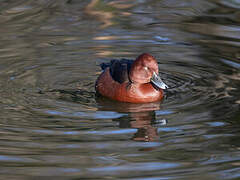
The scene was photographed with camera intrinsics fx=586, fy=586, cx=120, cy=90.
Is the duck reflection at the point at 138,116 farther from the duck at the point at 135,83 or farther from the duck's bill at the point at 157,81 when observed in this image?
the duck's bill at the point at 157,81

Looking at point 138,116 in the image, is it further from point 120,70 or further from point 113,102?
point 120,70

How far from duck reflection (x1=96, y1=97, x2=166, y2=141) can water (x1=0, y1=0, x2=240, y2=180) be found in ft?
0.05

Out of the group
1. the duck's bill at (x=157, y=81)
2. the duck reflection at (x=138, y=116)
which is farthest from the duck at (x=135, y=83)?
the duck reflection at (x=138, y=116)

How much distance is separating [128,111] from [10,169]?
2.34 meters

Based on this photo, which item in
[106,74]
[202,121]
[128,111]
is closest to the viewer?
[202,121]

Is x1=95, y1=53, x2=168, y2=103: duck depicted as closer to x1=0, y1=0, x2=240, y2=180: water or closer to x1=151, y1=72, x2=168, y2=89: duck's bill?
x1=151, y1=72, x2=168, y2=89: duck's bill

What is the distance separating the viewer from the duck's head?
8.11 metres

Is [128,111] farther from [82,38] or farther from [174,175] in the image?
[82,38]

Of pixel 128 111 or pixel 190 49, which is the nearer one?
pixel 128 111

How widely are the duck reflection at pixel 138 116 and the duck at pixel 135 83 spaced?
0.34 feet

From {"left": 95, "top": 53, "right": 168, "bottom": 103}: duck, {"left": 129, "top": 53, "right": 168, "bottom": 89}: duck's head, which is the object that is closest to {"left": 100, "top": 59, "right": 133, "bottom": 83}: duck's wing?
{"left": 95, "top": 53, "right": 168, "bottom": 103}: duck

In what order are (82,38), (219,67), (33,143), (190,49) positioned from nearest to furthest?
1. (33,143)
2. (219,67)
3. (190,49)
4. (82,38)

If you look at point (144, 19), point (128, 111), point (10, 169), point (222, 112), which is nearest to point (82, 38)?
point (144, 19)

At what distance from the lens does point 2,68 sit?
31.3ft
